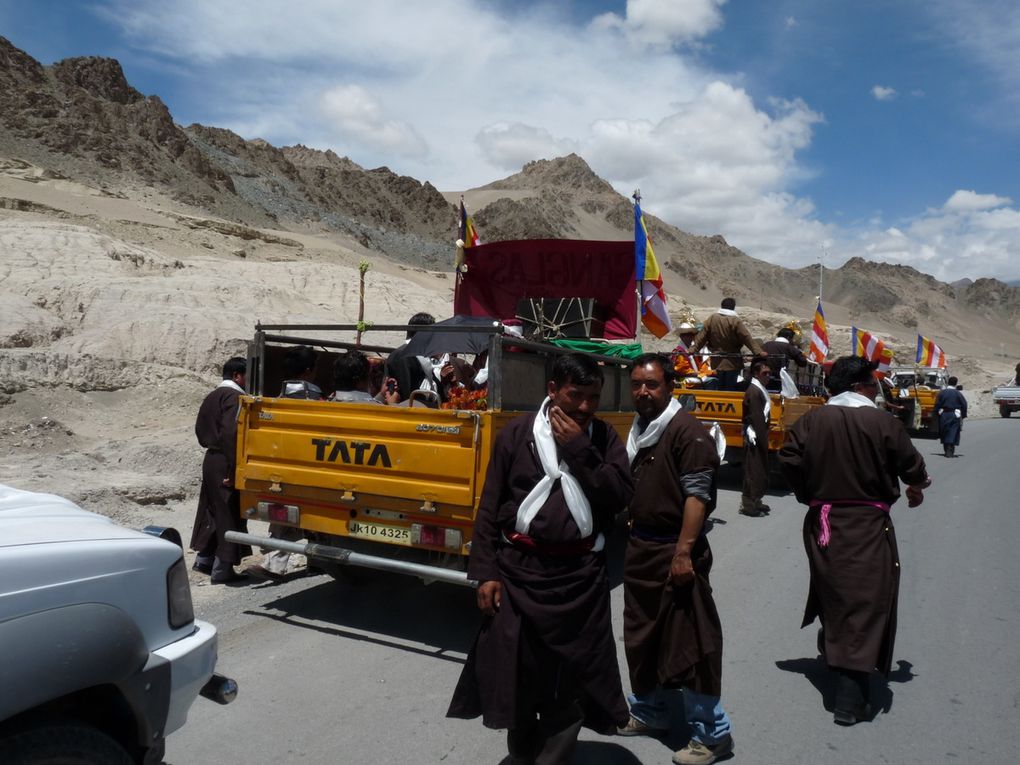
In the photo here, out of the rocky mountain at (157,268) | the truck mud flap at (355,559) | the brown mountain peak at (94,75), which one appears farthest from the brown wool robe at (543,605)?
the brown mountain peak at (94,75)

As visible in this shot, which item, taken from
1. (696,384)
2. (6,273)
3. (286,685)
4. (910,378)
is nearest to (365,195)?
(6,273)

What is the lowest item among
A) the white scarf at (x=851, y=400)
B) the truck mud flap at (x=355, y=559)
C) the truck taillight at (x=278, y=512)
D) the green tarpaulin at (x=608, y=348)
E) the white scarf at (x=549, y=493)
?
the truck mud flap at (x=355, y=559)

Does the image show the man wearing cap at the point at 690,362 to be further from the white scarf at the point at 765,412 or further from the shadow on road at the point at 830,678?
the shadow on road at the point at 830,678

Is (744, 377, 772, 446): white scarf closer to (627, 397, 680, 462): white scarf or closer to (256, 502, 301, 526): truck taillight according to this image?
(256, 502, 301, 526): truck taillight

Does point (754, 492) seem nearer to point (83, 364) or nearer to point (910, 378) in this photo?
point (83, 364)

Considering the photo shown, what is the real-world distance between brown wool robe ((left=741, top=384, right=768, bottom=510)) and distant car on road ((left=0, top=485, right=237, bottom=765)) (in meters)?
7.71

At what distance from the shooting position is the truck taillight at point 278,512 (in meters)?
5.29

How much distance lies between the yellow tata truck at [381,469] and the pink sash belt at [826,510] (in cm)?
180

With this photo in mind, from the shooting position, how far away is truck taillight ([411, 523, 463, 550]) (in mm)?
4777

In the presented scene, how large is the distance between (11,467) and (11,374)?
536cm

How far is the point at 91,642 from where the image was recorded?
2229mm

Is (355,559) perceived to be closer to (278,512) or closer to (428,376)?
(278,512)

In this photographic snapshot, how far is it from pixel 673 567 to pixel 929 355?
26805 mm

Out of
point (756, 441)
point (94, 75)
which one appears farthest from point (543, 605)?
point (94, 75)
